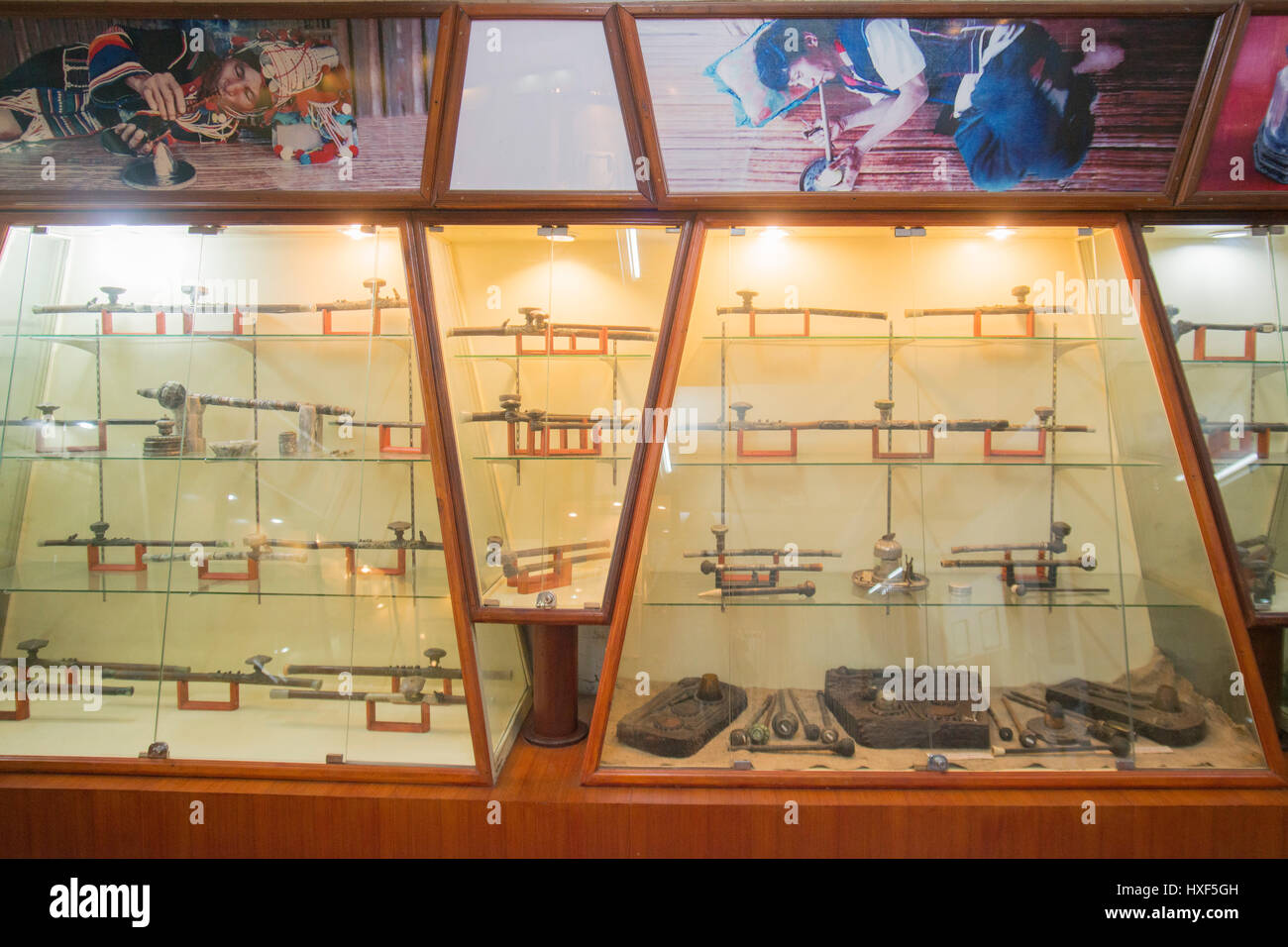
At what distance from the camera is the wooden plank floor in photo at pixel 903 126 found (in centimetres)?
217

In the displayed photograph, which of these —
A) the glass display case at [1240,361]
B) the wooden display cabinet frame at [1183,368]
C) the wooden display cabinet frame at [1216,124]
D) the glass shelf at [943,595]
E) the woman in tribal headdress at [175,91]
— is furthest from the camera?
the glass shelf at [943,595]

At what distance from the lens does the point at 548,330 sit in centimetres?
268

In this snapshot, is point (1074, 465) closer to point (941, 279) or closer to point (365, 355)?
point (941, 279)

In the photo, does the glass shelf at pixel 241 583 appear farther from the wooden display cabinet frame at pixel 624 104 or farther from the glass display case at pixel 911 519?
the wooden display cabinet frame at pixel 624 104

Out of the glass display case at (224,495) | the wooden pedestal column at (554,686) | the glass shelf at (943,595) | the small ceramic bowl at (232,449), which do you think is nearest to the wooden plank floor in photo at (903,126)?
the glass display case at (224,495)

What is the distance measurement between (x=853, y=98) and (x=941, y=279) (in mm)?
832

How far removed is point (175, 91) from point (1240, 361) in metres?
3.79

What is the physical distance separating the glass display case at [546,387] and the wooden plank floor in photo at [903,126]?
0.41 meters

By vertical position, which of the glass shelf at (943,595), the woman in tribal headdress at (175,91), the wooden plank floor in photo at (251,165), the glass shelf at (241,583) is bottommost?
the glass shelf at (943,595)

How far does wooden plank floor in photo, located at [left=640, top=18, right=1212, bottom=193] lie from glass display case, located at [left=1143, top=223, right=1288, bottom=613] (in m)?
0.35

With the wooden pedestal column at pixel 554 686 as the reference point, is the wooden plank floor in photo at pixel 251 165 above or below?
above

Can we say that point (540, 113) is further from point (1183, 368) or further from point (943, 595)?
point (1183, 368)

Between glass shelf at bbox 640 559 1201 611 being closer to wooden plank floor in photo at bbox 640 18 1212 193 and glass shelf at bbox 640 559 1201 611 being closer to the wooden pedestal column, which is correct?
the wooden pedestal column

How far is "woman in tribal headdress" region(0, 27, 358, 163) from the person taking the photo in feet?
7.34
